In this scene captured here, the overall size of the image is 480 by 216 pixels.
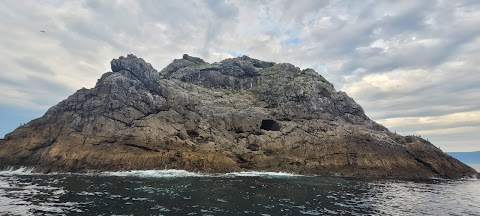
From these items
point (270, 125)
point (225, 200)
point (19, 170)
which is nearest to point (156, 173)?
point (225, 200)

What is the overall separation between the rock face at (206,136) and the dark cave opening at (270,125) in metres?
0.28

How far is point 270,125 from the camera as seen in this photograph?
8269 centimetres

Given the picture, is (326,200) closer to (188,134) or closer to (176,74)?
(188,134)

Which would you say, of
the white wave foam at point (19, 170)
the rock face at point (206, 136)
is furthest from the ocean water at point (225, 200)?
the white wave foam at point (19, 170)

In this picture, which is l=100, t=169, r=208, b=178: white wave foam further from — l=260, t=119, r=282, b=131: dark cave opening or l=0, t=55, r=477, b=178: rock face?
l=260, t=119, r=282, b=131: dark cave opening

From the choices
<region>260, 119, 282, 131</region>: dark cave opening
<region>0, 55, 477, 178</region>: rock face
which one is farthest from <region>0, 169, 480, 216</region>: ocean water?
<region>260, 119, 282, 131</region>: dark cave opening

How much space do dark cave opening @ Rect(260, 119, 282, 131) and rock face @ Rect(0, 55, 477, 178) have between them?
11.1 inches

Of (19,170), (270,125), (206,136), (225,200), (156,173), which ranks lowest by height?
(225,200)

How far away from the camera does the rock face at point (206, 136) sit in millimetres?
63656

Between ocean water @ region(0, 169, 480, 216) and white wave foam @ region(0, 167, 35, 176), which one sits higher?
white wave foam @ region(0, 167, 35, 176)

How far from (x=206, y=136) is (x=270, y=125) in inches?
744

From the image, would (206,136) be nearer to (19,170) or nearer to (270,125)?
(270,125)

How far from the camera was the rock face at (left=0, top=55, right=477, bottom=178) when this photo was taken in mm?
63656

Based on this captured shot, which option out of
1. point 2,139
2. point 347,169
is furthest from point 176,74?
point 347,169
